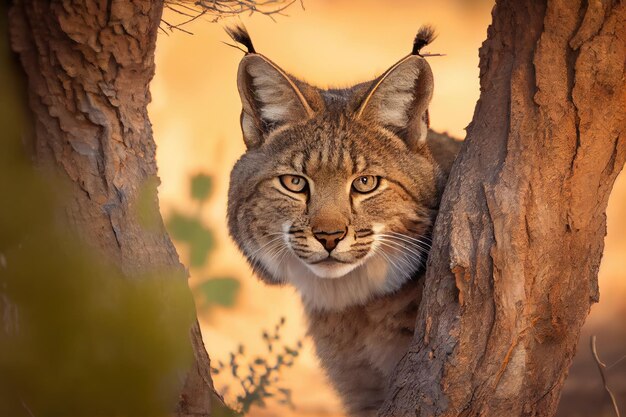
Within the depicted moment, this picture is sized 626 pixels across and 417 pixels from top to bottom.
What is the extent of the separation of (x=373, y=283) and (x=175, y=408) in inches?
62.9

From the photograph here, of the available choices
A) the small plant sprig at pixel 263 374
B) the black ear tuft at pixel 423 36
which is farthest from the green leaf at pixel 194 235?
the small plant sprig at pixel 263 374

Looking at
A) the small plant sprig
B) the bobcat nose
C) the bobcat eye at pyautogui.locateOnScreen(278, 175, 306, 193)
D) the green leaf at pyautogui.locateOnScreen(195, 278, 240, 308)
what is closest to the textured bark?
the green leaf at pyautogui.locateOnScreen(195, 278, 240, 308)

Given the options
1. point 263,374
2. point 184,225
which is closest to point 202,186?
point 184,225

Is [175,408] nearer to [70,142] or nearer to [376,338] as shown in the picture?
[70,142]

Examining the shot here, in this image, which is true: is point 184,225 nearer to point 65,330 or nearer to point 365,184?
point 65,330

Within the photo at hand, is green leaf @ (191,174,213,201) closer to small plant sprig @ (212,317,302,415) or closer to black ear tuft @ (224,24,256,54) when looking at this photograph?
black ear tuft @ (224,24,256,54)

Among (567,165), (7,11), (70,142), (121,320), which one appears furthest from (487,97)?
(121,320)

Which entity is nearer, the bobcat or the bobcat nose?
the bobcat nose

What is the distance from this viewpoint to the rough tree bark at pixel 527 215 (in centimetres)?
292

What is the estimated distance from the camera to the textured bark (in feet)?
7.82

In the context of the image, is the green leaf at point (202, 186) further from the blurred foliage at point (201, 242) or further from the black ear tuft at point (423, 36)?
the black ear tuft at point (423, 36)

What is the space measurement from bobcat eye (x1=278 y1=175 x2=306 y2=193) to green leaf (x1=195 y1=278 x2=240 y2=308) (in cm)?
182

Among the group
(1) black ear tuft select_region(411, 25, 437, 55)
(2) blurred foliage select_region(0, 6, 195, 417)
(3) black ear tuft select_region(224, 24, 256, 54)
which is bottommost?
(2) blurred foliage select_region(0, 6, 195, 417)

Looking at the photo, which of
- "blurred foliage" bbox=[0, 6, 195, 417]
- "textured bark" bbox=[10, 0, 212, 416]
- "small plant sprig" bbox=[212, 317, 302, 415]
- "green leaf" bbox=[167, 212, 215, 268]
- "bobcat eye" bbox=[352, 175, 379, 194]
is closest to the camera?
"blurred foliage" bbox=[0, 6, 195, 417]
